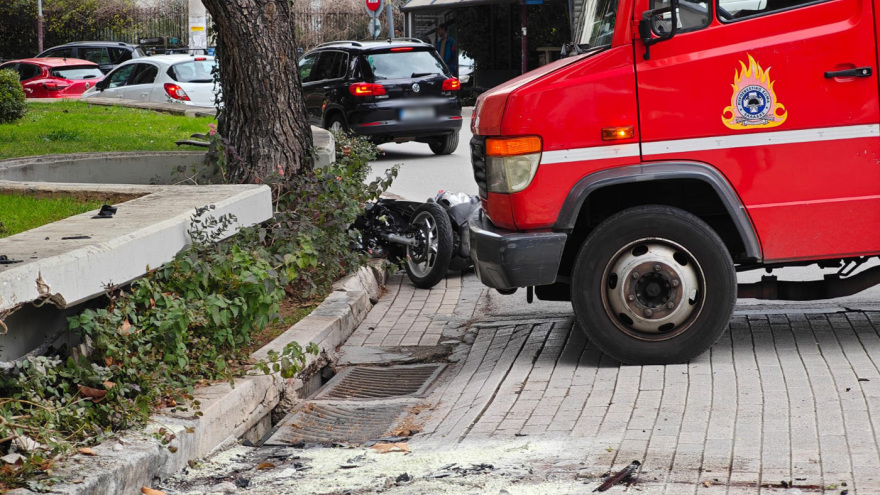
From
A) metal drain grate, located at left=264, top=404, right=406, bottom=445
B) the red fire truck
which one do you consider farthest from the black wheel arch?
metal drain grate, located at left=264, top=404, right=406, bottom=445

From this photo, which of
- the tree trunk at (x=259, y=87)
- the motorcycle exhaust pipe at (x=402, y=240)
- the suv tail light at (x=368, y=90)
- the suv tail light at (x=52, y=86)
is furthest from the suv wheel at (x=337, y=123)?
the suv tail light at (x=52, y=86)

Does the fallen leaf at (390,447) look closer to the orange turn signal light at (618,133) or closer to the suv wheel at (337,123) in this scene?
the orange turn signal light at (618,133)

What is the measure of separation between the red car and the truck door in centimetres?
2246

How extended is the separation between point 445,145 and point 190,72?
19.5 feet

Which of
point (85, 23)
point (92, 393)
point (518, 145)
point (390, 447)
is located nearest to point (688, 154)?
point (518, 145)

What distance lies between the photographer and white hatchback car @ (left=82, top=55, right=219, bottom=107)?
66.3ft

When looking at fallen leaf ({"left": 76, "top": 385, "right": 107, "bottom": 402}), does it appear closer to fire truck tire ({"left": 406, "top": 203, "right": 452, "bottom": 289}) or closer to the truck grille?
the truck grille

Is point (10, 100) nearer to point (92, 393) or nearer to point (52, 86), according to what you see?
point (92, 393)

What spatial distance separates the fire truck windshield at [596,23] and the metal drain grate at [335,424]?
235 cm

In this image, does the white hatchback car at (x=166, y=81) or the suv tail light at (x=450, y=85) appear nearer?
the suv tail light at (x=450, y=85)

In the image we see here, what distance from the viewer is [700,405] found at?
5020 mm

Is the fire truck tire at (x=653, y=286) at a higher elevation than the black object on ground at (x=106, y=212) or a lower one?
lower

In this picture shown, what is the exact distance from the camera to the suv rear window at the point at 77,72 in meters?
25.8

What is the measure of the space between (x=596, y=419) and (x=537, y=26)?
2595 cm
